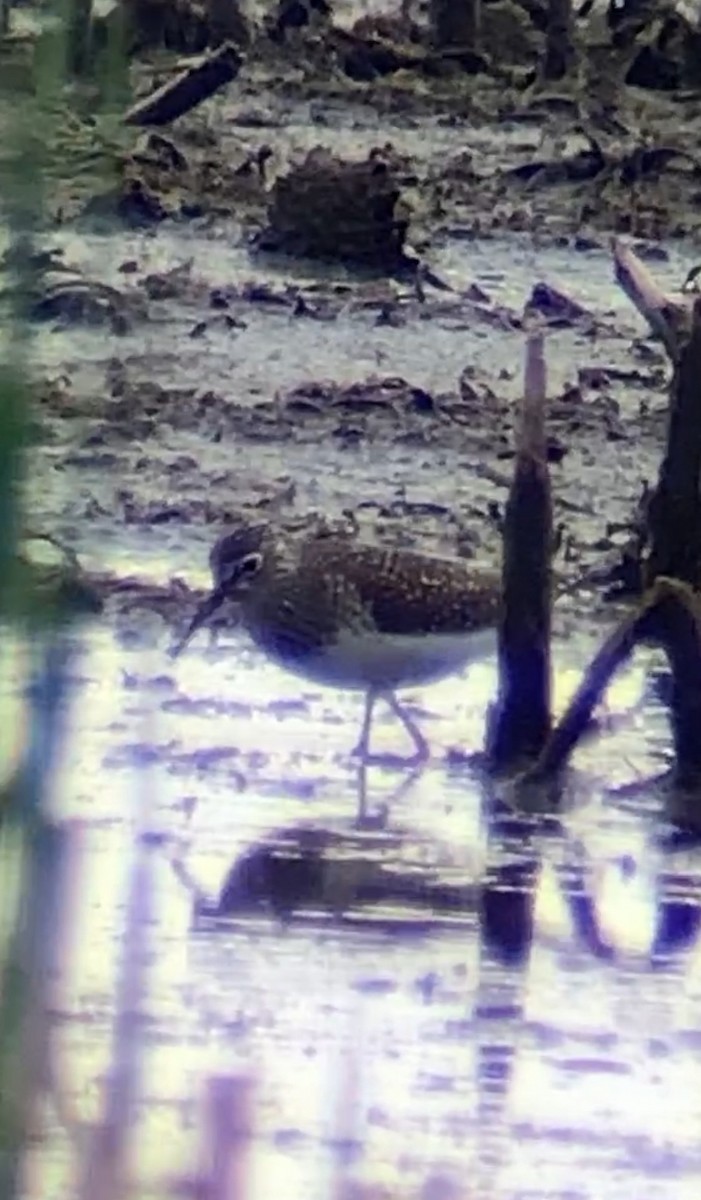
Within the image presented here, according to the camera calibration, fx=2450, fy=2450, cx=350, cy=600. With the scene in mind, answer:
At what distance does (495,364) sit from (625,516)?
0.10 m

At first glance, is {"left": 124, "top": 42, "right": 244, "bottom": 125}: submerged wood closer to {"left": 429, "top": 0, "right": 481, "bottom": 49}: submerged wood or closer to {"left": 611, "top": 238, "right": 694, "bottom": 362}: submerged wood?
{"left": 429, "top": 0, "right": 481, "bottom": 49}: submerged wood

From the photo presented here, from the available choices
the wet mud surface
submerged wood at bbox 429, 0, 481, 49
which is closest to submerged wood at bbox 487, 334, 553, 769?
the wet mud surface

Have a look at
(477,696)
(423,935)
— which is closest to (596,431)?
(477,696)

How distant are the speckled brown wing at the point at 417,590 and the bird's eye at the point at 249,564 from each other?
2cm

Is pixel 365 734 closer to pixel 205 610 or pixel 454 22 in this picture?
pixel 205 610

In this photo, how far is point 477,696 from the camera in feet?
3.59

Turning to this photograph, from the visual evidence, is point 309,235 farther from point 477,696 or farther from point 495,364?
point 477,696

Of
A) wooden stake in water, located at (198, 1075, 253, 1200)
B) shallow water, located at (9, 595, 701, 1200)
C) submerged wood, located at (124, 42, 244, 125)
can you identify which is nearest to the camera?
wooden stake in water, located at (198, 1075, 253, 1200)

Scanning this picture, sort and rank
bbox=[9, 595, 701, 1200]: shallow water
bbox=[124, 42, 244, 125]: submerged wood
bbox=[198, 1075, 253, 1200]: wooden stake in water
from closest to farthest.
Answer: bbox=[198, 1075, 253, 1200]: wooden stake in water → bbox=[9, 595, 701, 1200]: shallow water → bbox=[124, 42, 244, 125]: submerged wood

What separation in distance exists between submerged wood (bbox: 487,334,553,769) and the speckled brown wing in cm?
1

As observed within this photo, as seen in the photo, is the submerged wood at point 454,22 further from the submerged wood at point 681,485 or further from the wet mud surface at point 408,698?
the submerged wood at point 681,485

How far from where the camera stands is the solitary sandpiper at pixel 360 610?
108 centimetres

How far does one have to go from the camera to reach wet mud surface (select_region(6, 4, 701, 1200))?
828 mm

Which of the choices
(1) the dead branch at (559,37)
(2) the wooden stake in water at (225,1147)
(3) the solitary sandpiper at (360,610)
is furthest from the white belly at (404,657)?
(2) the wooden stake in water at (225,1147)
